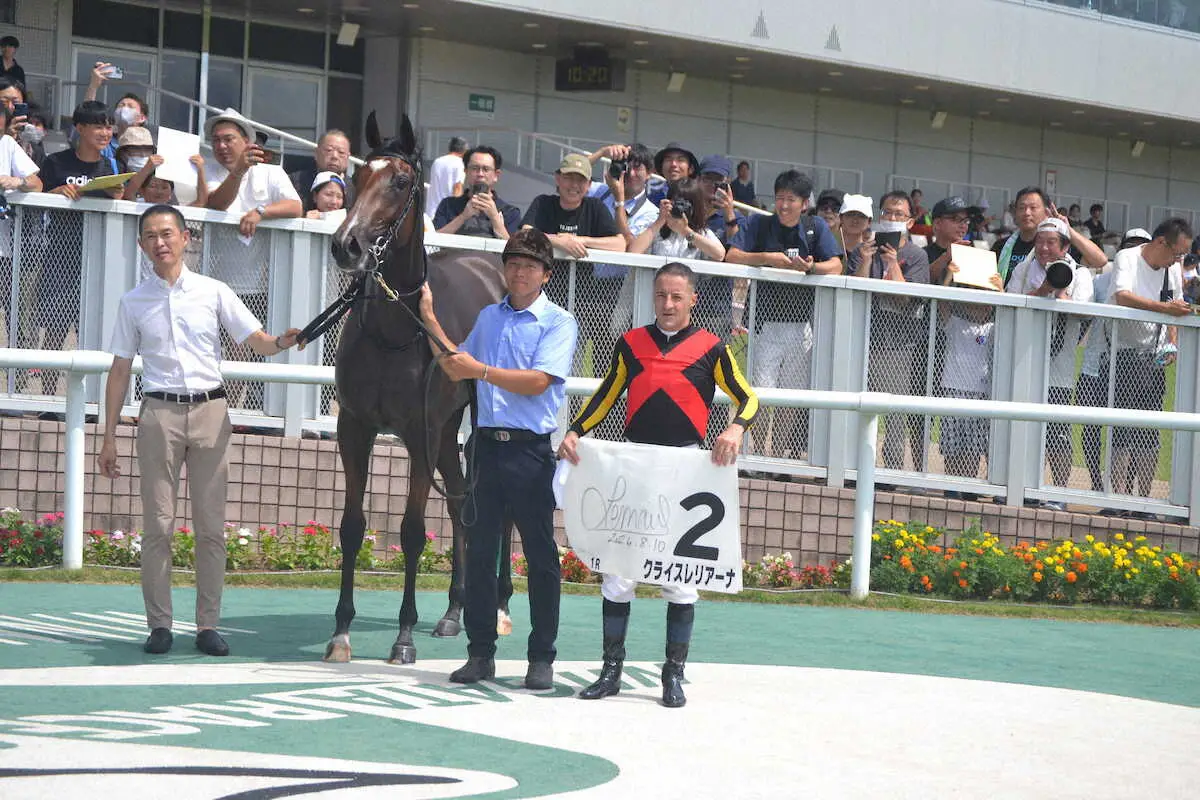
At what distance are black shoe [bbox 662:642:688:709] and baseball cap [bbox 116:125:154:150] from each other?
5725 mm

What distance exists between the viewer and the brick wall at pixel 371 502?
9602 millimetres

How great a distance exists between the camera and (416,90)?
25359mm

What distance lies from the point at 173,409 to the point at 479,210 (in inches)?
135

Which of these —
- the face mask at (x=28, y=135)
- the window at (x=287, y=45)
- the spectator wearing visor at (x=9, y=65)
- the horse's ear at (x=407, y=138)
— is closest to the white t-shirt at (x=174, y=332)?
the horse's ear at (x=407, y=138)

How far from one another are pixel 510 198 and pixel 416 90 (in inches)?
170

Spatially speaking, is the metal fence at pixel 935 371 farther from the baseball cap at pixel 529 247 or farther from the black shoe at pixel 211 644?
the baseball cap at pixel 529 247

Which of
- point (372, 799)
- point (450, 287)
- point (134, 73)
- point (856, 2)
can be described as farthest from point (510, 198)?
point (372, 799)

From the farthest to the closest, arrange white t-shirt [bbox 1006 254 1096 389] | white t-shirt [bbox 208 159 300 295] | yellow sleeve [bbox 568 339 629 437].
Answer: white t-shirt [bbox 1006 254 1096 389]
white t-shirt [bbox 208 159 300 295]
yellow sleeve [bbox 568 339 629 437]

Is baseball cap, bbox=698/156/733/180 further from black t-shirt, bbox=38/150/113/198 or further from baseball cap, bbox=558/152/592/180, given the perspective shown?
black t-shirt, bbox=38/150/113/198

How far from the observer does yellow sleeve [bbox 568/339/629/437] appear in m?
6.64

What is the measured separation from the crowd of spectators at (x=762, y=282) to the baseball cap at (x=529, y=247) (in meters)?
3.15

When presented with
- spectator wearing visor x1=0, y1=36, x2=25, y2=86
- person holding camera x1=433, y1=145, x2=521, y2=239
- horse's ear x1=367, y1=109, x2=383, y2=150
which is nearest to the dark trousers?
horse's ear x1=367, y1=109, x2=383, y2=150

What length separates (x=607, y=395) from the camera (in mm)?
6707
